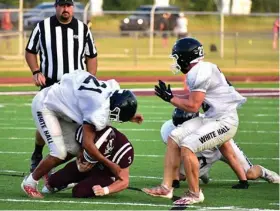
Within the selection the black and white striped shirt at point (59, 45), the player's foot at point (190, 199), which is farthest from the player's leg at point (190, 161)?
the black and white striped shirt at point (59, 45)

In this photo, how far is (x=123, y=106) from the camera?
8.03m

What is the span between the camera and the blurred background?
27938 millimetres

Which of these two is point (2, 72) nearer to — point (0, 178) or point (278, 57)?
point (278, 57)

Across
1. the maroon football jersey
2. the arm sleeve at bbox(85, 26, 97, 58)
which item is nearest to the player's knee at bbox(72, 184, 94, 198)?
the maroon football jersey

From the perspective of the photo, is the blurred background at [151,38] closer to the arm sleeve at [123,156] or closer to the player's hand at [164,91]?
the arm sleeve at [123,156]

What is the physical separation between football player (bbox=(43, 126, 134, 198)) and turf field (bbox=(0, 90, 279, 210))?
0.11 meters

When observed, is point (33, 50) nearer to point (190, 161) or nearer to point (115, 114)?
point (115, 114)

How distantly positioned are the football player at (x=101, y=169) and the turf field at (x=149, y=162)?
0.11 m

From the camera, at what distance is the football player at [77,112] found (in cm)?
800

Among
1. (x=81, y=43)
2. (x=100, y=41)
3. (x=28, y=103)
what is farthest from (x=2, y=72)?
(x=81, y=43)

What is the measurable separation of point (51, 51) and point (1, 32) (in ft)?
61.2

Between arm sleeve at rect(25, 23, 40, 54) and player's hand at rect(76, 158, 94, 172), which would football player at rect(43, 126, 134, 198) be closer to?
player's hand at rect(76, 158, 94, 172)

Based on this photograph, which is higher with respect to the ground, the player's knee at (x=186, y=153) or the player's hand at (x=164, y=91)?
the player's hand at (x=164, y=91)

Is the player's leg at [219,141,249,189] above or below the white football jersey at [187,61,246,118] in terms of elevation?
below
